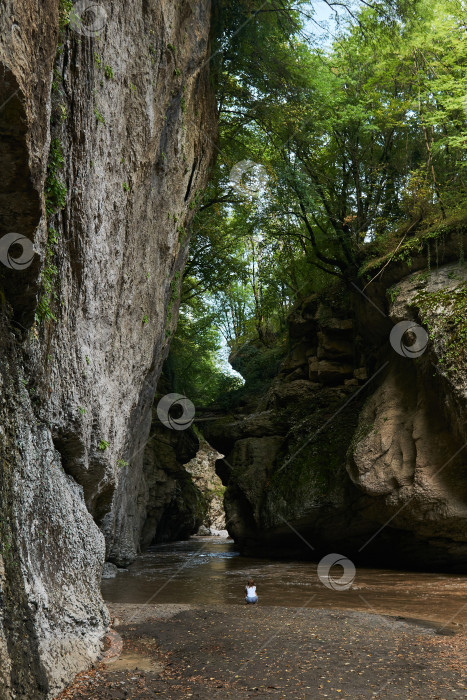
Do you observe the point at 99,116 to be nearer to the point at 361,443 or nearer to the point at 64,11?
the point at 64,11

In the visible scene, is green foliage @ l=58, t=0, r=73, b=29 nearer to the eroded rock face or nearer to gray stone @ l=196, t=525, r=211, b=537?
the eroded rock face

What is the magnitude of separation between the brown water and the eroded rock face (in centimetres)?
127

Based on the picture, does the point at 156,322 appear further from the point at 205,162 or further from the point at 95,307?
the point at 205,162

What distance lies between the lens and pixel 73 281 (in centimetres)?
698

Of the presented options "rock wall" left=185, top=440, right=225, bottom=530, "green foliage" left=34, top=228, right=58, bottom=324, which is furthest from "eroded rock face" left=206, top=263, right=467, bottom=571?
"rock wall" left=185, top=440, right=225, bottom=530

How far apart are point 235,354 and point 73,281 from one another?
23780mm

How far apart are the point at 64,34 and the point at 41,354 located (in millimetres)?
3579

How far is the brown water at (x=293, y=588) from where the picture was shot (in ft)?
33.3

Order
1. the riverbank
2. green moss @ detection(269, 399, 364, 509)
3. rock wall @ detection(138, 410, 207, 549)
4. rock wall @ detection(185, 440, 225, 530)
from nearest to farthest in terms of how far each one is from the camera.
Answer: the riverbank → green moss @ detection(269, 399, 364, 509) → rock wall @ detection(138, 410, 207, 549) → rock wall @ detection(185, 440, 225, 530)

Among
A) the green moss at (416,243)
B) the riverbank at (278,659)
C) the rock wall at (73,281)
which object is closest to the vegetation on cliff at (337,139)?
the green moss at (416,243)

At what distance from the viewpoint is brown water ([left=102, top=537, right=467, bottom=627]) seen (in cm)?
1016

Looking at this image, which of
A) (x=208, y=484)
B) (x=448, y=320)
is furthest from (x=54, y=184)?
(x=208, y=484)

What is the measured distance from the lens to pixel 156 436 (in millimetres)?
26547

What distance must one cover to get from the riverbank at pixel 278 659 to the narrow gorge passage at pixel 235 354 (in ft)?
0.17
